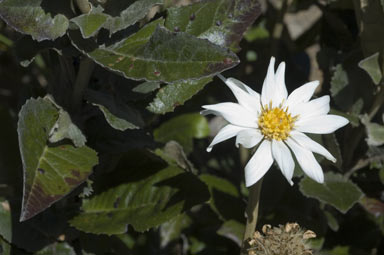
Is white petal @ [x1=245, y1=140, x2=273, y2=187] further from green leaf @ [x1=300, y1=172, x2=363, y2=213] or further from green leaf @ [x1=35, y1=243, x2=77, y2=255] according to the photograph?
green leaf @ [x1=35, y1=243, x2=77, y2=255]

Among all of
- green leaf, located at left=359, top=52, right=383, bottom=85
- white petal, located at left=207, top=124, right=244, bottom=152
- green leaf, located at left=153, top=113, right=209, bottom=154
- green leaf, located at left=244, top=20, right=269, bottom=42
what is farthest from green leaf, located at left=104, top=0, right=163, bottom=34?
green leaf, located at left=244, top=20, right=269, bottom=42

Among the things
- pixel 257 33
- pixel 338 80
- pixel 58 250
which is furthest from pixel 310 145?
pixel 257 33

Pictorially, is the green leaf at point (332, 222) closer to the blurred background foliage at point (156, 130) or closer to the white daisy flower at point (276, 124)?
the blurred background foliage at point (156, 130)

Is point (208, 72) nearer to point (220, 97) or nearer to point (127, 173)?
point (127, 173)

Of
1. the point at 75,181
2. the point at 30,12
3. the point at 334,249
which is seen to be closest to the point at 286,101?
the point at 75,181

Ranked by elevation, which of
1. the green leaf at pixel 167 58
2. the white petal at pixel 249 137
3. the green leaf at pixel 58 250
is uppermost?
the green leaf at pixel 167 58

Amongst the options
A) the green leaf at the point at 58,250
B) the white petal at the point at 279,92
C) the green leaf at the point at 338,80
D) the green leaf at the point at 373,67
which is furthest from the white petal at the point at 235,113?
the green leaf at the point at 58,250

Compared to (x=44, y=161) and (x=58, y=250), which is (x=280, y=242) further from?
(x=58, y=250)
